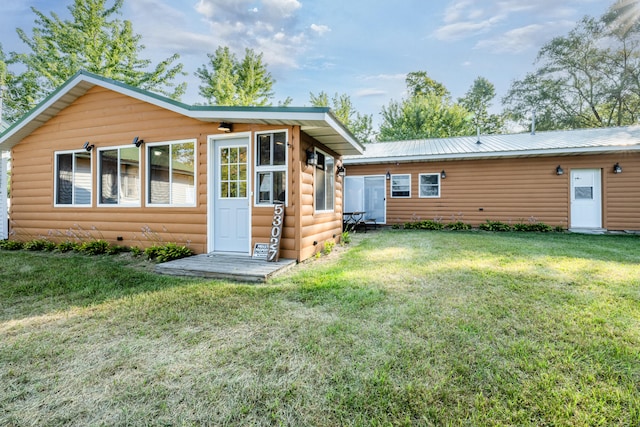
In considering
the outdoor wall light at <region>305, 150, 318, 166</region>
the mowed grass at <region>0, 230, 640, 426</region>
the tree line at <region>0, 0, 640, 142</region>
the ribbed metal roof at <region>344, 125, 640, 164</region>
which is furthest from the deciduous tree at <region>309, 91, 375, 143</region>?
the mowed grass at <region>0, 230, 640, 426</region>

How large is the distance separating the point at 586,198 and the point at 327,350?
418 inches

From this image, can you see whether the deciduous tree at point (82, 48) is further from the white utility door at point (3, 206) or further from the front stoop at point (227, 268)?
the front stoop at point (227, 268)

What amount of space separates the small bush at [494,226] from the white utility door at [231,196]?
808cm

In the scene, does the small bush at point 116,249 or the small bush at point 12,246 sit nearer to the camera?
the small bush at point 116,249

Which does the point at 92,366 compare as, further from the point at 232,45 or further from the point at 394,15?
the point at 232,45

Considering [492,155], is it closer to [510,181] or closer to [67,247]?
[510,181]

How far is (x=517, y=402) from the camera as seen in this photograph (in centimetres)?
152

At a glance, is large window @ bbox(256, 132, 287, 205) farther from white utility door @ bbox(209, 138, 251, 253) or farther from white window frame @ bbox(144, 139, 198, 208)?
white window frame @ bbox(144, 139, 198, 208)

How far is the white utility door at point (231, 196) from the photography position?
17.0 ft

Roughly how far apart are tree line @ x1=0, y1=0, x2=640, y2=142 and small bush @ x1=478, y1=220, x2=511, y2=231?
766cm

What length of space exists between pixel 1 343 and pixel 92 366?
3.32 feet

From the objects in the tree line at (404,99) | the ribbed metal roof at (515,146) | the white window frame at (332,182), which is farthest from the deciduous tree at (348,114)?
the white window frame at (332,182)

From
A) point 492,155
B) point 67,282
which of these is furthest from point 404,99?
point 67,282

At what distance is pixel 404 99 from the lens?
23.0 m
